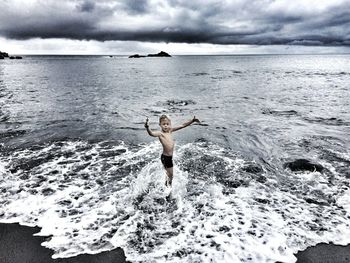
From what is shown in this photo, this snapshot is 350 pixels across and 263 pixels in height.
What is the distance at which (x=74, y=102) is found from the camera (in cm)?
2223

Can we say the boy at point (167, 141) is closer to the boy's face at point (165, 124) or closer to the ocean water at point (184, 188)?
the boy's face at point (165, 124)

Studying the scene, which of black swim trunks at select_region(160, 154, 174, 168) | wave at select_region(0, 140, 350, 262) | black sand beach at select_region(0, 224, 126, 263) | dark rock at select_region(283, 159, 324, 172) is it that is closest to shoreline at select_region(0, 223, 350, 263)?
black sand beach at select_region(0, 224, 126, 263)

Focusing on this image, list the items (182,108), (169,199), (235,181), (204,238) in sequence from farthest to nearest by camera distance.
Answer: (182,108), (235,181), (169,199), (204,238)

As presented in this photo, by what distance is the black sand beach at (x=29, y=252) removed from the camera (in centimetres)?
505

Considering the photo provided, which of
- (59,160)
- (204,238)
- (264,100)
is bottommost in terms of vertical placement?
(264,100)

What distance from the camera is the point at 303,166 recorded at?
896 centimetres

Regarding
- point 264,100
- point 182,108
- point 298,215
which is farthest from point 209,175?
point 264,100

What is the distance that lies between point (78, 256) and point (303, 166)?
720cm

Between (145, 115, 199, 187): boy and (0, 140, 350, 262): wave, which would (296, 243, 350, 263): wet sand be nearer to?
(0, 140, 350, 262): wave

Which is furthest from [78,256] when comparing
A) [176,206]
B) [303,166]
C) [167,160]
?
[303,166]

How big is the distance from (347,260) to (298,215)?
146 centimetres

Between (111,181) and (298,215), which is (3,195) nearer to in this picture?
(111,181)

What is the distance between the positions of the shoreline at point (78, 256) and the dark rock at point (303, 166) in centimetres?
367

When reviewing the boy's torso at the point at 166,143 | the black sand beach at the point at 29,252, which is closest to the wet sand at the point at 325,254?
the black sand beach at the point at 29,252
